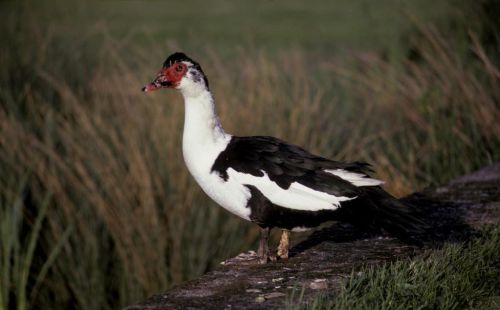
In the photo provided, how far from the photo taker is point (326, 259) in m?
4.39

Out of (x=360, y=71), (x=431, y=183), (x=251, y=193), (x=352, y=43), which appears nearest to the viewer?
(x=251, y=193)

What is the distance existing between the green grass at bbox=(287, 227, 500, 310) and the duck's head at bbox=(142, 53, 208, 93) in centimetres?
126

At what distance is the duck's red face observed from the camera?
4.53 m

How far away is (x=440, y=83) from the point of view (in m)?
7.14

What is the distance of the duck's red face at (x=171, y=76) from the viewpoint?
14.9 ft

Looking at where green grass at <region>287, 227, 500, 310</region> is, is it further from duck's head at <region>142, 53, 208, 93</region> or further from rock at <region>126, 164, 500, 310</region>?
duck's head at <region>142, 53, 208, 93</region>

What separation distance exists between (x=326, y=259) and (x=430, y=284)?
28.5 inches

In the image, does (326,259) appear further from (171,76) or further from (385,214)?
(171,76)

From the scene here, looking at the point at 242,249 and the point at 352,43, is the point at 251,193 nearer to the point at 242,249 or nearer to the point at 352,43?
the point at 242,249

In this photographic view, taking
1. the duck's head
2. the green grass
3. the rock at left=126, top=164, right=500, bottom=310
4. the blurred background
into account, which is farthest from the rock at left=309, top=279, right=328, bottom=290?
the blurred background

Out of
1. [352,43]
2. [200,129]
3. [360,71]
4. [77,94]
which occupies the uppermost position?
[352,43]

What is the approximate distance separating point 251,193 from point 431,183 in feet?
9.03

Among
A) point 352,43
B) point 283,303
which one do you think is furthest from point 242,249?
point 352,43

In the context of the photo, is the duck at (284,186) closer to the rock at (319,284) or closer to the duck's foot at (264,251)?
the duck's foot at (264,251)
